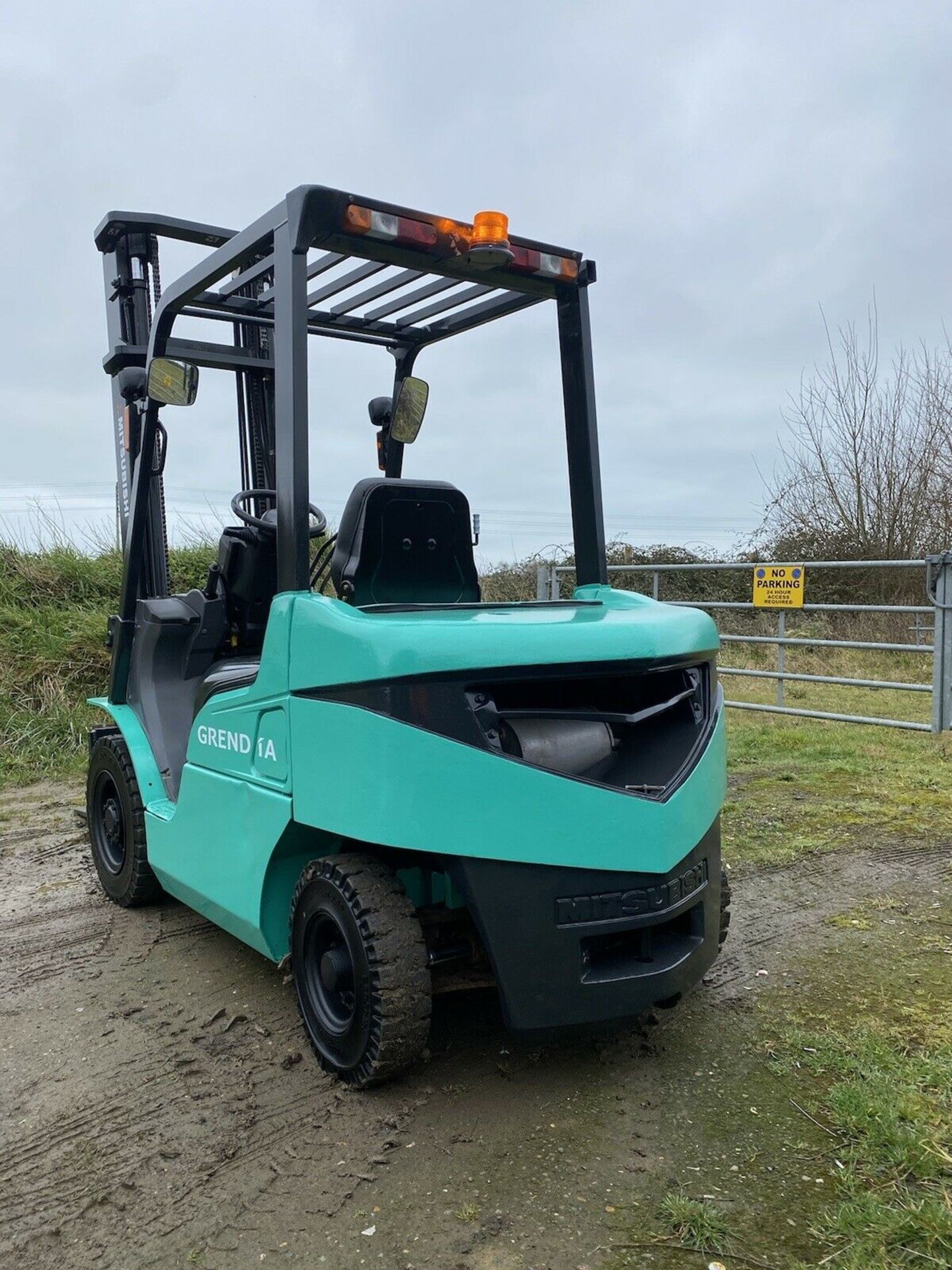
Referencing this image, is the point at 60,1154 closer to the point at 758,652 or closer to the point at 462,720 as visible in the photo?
the point at 462,720

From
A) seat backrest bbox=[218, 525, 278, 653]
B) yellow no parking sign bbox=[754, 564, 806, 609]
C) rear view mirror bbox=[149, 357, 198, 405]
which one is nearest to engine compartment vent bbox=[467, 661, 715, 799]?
seat backrest bbox=[218, 525, 278, 653]

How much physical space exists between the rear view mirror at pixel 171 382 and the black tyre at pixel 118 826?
1576mm

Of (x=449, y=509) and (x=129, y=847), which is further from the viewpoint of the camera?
(x=129, y=847)

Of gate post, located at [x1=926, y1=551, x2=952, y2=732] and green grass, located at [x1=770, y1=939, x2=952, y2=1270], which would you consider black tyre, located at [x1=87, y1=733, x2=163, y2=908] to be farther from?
gate post, located at [x1=926, y1=551, x2=952, y2=732]

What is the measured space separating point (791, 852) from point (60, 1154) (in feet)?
12.3

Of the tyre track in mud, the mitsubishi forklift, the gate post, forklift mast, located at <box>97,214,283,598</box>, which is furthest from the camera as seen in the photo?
the gate post

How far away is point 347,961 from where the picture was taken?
2.87m

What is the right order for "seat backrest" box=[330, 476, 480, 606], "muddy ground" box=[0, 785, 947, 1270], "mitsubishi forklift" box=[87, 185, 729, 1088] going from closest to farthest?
1. "muddy ground" box=[0, 785, 947, 1270]
2. "mitsubishi forklift" box=[87, 185, 729, 1088]
3. "seat backrest" box=[330, 476, 480, 606]

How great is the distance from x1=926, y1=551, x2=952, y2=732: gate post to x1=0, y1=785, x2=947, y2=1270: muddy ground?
15.3 feet

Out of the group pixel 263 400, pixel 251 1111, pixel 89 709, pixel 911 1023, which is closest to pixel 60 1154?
pixel 251 1111

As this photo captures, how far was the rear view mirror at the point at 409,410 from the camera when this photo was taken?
465cm

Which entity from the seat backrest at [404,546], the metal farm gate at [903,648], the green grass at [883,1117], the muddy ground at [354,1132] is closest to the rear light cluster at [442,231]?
the seat backrest at [404,546]

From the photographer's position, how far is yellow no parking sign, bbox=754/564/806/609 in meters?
9.18

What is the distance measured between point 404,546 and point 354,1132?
5.90 ft
